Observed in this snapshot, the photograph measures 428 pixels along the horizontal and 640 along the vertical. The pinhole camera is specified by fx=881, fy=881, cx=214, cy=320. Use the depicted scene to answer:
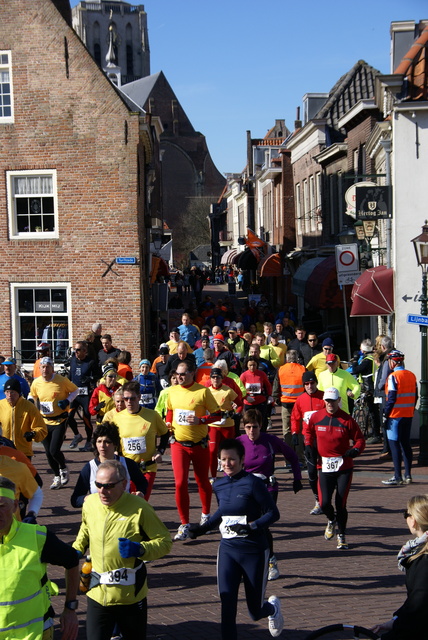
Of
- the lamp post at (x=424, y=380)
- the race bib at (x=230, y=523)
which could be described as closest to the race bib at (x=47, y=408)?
the race bib at (x=230, y=523)

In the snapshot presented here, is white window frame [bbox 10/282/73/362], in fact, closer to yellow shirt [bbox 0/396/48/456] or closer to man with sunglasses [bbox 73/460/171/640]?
yellow shirt [bbox 0/396/48/456]

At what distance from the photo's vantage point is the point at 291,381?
13.5 metres

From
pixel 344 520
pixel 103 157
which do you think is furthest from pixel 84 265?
pixel 344 520

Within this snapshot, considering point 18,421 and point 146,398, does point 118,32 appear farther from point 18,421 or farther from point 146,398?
point 18,421

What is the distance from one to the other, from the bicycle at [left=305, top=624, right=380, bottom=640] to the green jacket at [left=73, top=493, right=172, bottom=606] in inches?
40.6

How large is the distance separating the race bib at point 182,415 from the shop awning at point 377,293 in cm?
843

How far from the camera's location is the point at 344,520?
917 cm

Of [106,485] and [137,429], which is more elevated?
[106,485]

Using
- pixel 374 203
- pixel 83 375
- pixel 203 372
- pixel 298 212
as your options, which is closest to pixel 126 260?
pixel 374 203

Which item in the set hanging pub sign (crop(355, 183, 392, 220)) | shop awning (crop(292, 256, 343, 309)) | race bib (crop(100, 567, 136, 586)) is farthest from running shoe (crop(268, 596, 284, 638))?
shop awning (crop(292, 256, 343, 309))

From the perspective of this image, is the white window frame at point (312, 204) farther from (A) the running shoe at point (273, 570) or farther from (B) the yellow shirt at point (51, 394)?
(A) the running shoe at point (273, 570)

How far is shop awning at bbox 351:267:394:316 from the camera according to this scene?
17.1 m

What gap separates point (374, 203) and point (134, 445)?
376 inches

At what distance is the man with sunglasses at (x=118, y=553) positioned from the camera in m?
5.25
